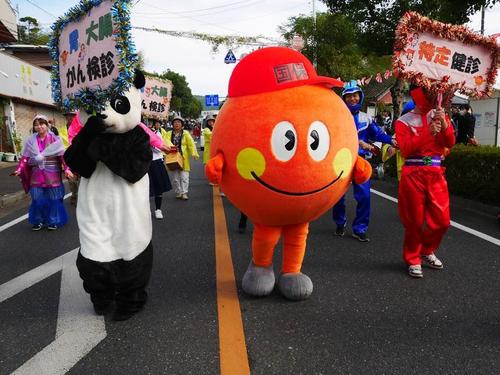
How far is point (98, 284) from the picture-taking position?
9.64ft

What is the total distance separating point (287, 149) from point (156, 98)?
5465 mm

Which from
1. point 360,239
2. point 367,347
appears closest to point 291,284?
point 367,347

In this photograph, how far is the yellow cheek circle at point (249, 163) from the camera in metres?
2.77

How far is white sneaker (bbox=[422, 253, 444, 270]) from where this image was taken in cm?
403

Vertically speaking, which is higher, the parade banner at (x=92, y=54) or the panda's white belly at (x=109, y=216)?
the parade banner at (x=92, y=54)

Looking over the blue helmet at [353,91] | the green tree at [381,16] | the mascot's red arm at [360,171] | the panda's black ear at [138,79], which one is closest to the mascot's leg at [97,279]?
the panda's black ear at [138,79]

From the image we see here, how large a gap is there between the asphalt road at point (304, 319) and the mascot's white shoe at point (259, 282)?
0.08 metres

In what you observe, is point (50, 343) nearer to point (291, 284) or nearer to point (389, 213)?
point (291, 284)

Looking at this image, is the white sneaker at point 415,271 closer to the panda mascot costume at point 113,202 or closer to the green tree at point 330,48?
the panda mascot costume at point 113,202

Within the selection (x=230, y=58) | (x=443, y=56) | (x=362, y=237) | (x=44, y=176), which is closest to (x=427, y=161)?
(x=443, y=56)

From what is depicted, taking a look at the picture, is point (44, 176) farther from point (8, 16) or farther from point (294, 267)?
point (8, 16)

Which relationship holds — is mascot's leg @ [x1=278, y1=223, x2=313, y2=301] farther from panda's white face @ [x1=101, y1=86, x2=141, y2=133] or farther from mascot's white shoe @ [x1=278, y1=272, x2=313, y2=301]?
panda's white face @ [x1=101, y1=86, x2=141, y2=133]

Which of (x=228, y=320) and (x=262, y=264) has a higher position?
(x=262, y=264)

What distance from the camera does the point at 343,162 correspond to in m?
2.91
